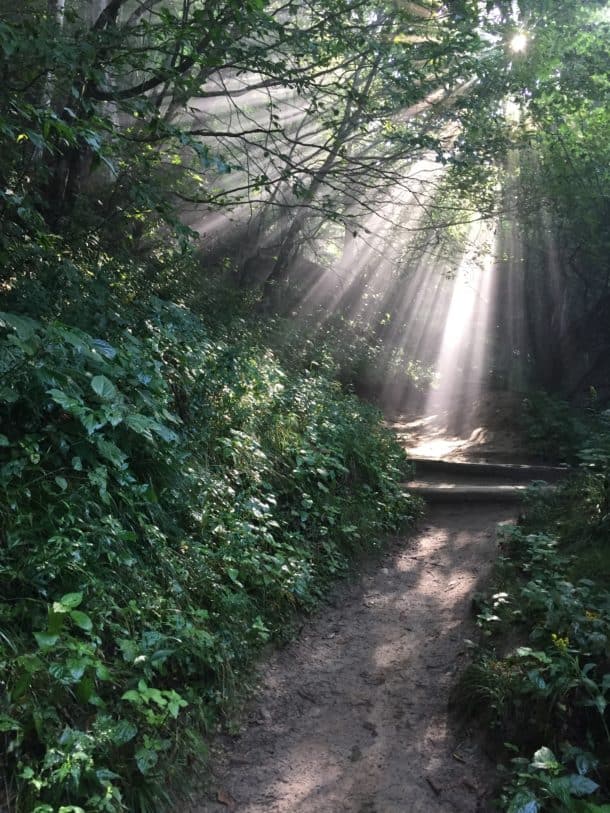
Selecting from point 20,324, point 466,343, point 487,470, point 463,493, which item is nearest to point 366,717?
point 20,324

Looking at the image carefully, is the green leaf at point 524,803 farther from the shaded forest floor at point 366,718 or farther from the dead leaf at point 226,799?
the dead leaf at point 226,799

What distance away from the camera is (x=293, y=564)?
16.8 feet

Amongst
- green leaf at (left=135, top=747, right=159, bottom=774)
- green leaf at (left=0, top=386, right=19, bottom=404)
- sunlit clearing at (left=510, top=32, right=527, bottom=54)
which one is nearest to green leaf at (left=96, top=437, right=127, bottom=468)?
green leaf at (left=0, top=386, right=19, bottom=404)

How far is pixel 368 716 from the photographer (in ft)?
12.7

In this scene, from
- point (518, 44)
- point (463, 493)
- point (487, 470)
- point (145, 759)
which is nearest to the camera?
point (145, 759)

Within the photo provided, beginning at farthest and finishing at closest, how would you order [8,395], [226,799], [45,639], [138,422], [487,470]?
[487,470] → [138,422] → [8,395] → [226,799] → [45,639]

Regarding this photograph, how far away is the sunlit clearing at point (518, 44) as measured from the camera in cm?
964

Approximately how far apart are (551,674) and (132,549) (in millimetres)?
2561

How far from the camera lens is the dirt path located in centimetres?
318

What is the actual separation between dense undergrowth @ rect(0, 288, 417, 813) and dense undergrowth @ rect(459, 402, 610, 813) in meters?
1.57

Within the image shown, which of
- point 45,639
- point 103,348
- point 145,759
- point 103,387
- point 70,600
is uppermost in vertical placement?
point 103,348

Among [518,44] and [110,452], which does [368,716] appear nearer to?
[110,452]

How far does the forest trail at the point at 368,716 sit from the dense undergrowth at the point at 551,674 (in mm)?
271

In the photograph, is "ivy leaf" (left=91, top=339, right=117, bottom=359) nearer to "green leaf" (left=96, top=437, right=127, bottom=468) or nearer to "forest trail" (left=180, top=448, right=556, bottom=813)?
"green leaf" (left=96, top=437, right=127, bottom=468)
